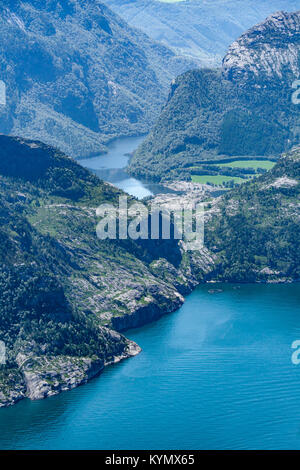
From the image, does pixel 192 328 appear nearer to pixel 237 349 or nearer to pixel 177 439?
pixel 237 349

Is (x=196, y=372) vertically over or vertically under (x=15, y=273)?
under

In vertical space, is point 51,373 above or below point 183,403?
above

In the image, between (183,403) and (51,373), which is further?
(51,373)

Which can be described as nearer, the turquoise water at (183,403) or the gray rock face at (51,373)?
the turquoise water at (183,403)

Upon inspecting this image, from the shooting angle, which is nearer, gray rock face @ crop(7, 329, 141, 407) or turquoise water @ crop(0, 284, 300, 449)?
turquoise water @ crop(0, 284, 300, 449)

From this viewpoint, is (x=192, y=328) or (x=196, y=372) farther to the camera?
(x=192, y=328)
